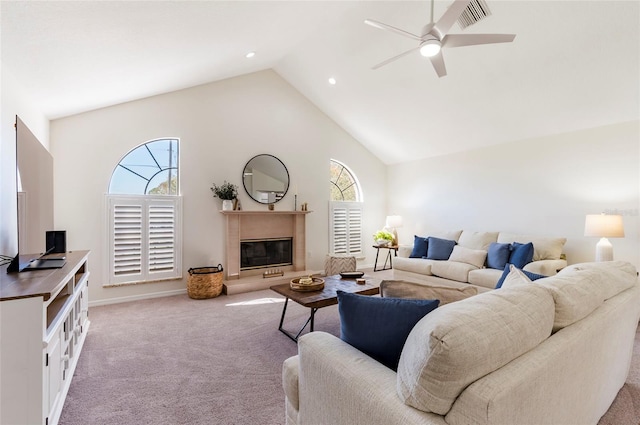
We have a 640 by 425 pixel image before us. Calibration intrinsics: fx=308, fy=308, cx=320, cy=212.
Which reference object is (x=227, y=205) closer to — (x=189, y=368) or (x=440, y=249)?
(x=189, y=368)

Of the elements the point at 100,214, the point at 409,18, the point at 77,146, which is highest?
the point at 409,18

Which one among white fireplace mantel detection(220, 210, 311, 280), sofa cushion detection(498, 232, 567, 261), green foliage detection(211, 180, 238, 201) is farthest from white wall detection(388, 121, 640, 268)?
green foliage detection(211, 180, 238, 201)

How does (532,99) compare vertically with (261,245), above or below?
above

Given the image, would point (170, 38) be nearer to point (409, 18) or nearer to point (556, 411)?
point (409, 18)

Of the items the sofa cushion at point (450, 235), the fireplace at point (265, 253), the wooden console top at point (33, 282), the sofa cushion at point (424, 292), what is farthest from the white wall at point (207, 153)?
the sofa cushion at point (424, 292)

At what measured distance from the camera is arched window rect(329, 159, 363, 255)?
623 cm

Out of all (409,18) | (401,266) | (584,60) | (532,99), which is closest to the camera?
(584,60)

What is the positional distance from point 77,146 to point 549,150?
648 cm

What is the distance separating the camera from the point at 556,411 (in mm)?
1161

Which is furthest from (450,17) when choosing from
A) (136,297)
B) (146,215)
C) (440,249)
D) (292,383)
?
(136,297)

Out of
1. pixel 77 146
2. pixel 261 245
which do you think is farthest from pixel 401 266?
pixel 77 146

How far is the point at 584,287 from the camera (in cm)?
149

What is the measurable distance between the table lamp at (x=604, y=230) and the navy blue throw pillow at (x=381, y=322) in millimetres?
3523

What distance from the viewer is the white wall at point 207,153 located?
4035 mm
